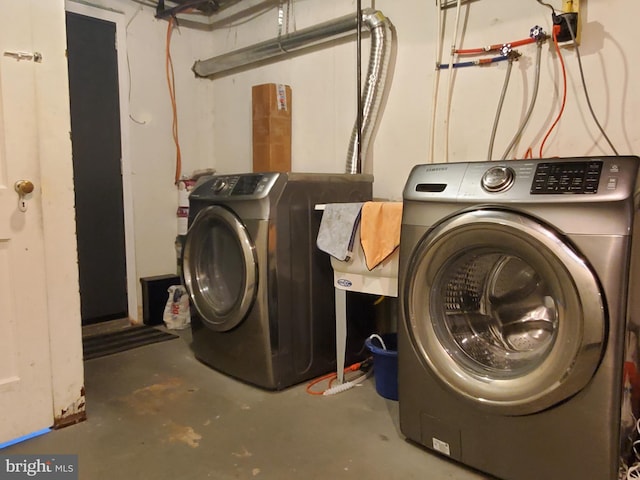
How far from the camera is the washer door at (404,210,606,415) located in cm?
128

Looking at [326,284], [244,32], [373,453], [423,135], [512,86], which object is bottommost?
[373,453]

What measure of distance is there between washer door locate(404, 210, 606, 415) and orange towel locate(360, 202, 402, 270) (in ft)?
1.06

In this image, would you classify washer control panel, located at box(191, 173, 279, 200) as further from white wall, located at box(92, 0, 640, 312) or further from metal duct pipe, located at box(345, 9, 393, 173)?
white wall, located at box(92, 0, 640, 312)

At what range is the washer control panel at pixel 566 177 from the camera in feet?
4.25

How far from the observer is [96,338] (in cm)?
295

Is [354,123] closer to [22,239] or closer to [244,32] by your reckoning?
[244,32]

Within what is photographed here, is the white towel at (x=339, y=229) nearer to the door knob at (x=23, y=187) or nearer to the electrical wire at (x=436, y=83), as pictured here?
the electrical wire at (x=436, y=83)

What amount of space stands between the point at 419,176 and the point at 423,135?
86 cm

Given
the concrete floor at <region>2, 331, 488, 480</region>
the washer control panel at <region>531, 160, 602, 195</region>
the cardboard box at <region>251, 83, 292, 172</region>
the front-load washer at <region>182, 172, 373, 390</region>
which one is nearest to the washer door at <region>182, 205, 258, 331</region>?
the front-load washer at <region>182, 172, 373, 390</region>

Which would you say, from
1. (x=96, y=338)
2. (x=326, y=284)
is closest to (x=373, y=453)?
(x=326, y=284)

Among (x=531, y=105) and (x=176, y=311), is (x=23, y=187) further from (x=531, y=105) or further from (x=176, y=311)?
(x=531, y=105)

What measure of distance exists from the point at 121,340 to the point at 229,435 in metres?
1.39

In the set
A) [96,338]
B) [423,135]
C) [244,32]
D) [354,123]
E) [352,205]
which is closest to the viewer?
[352,205]

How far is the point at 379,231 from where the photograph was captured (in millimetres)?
1969
